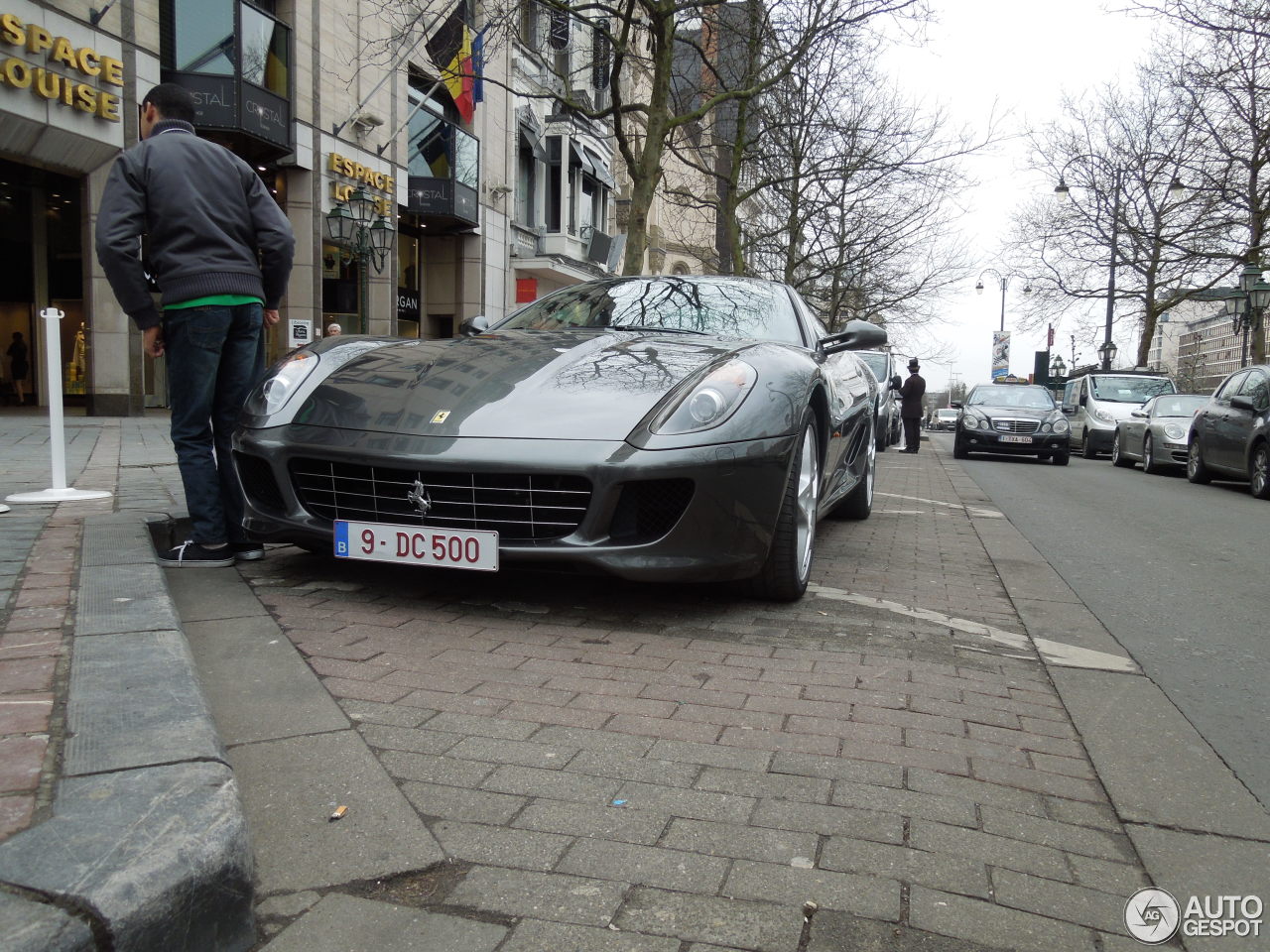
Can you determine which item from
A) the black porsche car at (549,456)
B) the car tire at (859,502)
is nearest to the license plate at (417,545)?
the black porsche car at (549,456)

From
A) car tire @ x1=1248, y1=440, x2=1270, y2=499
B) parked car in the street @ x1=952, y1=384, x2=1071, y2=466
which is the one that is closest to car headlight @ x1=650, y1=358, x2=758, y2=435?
car tire @ x1=1248, y1=440, x2=1270, y2=499

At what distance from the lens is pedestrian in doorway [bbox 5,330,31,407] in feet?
62.7

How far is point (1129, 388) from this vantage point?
65.7ft

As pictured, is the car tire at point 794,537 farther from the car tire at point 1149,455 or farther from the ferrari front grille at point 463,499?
the car tire at point 1149,455

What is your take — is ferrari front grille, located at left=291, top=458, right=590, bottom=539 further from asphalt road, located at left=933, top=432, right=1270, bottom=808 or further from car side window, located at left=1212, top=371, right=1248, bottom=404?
car side window, located at left=1212, top=371, right=1248, bottom=404

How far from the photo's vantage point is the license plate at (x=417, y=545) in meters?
3.27

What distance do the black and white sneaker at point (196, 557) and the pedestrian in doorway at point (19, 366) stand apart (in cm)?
1809

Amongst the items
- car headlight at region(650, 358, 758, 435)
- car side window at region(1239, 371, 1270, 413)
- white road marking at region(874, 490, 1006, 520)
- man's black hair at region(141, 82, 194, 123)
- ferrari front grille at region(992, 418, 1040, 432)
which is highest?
man's black hair at region(141, 82, 194, 123)

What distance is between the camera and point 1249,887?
1.83 metres

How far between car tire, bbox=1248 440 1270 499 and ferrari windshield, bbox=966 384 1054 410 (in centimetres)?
568

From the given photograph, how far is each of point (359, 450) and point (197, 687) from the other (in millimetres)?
1316

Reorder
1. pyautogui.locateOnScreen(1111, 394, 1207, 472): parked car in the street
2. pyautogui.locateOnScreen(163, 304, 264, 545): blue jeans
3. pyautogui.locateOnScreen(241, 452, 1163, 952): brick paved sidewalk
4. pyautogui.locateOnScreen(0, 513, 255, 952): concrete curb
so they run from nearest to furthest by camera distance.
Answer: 1. pyautogui.locateOnScreen(0, 513, 255, 952): concrete curb
2. pyautogui.locateOnScreen(241, 452, 1163, 952): brick paved sidewalk
3. pyautogui.locateOnScreen(163, 304, 264, 545): blue jeans
4. pyautogui.locateOnScreen(1111, 394, 1207, 472): parked car in the street

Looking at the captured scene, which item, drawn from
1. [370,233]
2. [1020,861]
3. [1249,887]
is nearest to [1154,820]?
[1249,887]

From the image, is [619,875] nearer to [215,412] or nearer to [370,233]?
[215,412]
